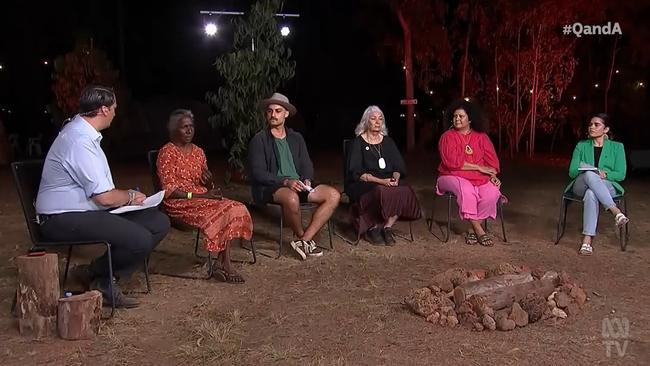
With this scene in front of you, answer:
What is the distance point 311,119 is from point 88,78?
10885 mm

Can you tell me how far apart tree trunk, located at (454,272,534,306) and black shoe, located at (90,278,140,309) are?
1977mm

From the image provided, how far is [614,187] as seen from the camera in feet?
19.1

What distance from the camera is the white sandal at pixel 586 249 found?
18.2 feet

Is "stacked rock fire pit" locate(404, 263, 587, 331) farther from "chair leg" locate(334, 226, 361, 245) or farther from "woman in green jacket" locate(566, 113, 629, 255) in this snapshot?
"chair leg" locate(334, 226, 361, 245)

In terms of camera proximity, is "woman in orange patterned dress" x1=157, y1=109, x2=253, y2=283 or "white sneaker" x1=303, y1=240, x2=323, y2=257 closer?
"woman in orange patterned dress" x1=157, y1=109, x2=253, y2=283

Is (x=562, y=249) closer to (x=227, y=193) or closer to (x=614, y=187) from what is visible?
(x=614, y=187)

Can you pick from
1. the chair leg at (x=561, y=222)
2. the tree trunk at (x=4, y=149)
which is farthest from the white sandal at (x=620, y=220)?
the tree trunk at (x=4, y=149)

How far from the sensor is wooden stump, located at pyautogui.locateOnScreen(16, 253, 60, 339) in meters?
3.51

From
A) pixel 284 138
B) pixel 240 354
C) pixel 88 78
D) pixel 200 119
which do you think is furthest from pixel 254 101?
pixel 200 119

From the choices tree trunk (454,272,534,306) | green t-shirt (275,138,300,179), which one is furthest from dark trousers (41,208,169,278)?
tree trunk (454,272,534,306)

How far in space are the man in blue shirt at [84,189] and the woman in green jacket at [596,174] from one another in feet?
12.2

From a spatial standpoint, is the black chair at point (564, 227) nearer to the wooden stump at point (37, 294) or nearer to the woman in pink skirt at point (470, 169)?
the woman in pink skirt at point (470, 169)

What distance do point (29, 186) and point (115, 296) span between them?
0.84 meters

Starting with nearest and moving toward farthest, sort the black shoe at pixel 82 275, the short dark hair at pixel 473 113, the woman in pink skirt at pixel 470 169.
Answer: the black shoe at pixel 82 275
the woman in pink skirt at pixel 470 169
the short dark hair at pixel 473 113
